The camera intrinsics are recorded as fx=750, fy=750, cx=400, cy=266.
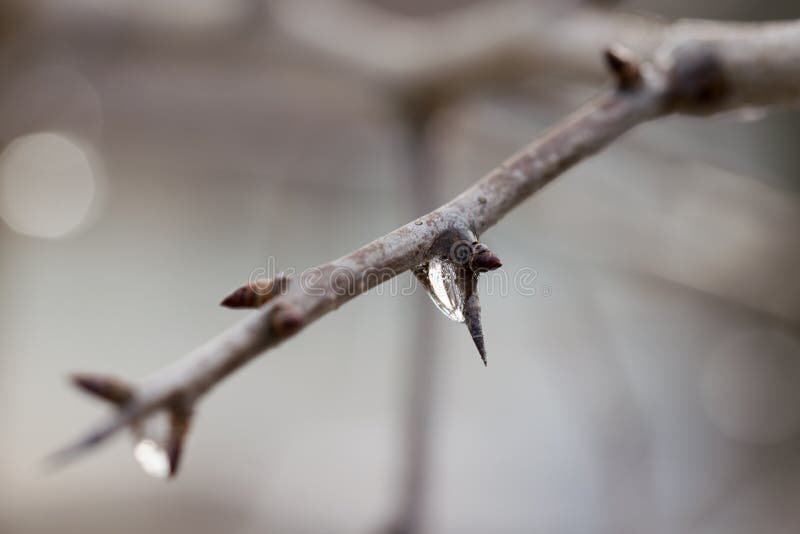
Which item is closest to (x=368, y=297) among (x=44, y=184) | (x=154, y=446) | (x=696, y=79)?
(x=44, y=184)

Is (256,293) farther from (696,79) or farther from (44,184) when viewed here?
(44,184)

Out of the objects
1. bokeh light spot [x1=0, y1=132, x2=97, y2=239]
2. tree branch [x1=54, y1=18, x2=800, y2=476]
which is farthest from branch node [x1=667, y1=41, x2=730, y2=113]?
bokeh light spot [x1=0, y1=132, x2=97, y2=239]

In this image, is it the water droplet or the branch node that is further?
the branch node

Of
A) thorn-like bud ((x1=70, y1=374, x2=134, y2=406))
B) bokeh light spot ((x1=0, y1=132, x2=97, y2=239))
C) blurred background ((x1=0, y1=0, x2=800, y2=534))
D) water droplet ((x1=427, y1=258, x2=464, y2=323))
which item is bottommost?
thorn-like bud ((x1=70, y1=374, x2=134, y2=406))

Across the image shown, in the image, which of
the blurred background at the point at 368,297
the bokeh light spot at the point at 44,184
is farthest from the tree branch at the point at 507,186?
the bokeh light spot at the point at 44,184

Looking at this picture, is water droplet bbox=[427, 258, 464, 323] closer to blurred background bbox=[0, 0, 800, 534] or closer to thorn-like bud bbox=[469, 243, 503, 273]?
thorn-like bud bbox=[469, 243, 503, 273]

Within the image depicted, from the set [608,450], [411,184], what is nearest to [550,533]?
[608,450]
